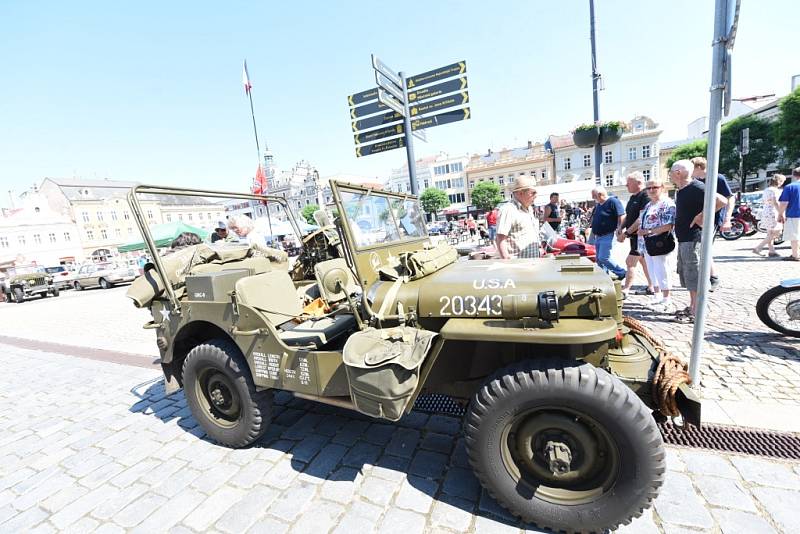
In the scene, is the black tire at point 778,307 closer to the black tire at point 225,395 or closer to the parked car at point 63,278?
the black tire at point 225,395

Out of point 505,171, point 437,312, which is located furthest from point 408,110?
→ point 505,171

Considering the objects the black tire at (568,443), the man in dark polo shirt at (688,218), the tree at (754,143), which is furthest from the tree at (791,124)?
the black tire at (568,443)

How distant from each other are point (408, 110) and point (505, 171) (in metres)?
48.9

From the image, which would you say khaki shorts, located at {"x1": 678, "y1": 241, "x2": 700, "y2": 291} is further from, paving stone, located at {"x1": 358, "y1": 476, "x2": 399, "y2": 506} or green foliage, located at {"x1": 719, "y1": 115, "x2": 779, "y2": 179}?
green foliage, located at {"x1": 719, "y1": 115, "x2": 779, "y2": 179}

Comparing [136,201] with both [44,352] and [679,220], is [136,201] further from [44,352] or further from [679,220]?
[44,352]

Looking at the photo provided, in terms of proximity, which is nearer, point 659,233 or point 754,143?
point 659,233

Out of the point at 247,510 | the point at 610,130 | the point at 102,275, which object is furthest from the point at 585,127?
the point at 102,275

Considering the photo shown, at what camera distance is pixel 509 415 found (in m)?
1.83

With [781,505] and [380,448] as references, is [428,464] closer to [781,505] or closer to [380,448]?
[380,448]

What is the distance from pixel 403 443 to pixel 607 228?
4.79 m

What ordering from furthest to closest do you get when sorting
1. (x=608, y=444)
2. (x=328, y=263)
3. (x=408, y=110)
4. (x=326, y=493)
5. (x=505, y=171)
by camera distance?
(x=505, y=171) → (x=408, y=110) → (x=328, y=263) → (x=326, y=493) → (x=608, y=444)

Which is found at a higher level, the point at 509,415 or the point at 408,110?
the point at 408,110

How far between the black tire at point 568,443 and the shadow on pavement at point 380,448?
209 mm

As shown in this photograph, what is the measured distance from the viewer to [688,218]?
406 centimetres
